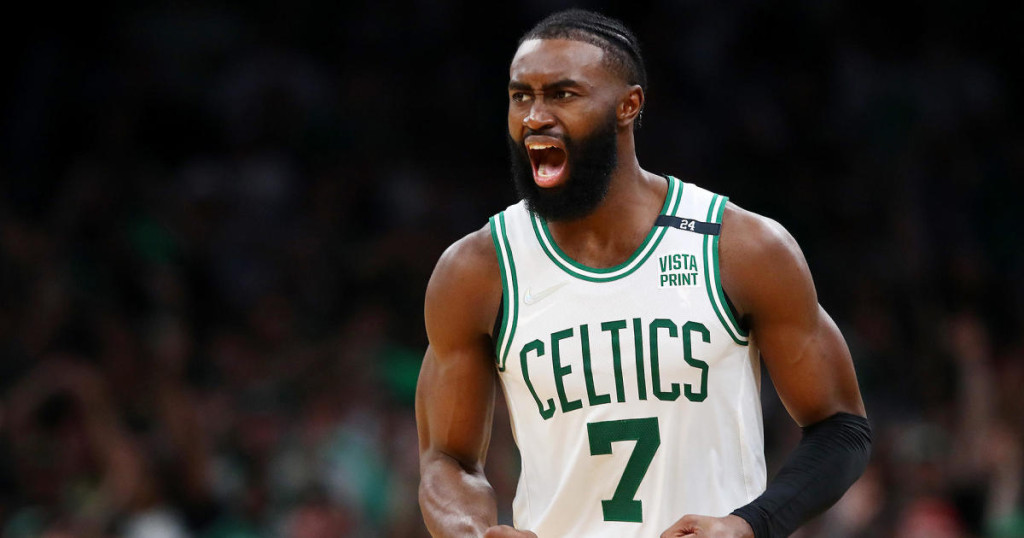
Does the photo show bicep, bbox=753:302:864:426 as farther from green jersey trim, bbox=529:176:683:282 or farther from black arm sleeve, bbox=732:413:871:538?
green jersey trim, bbox=529:176:683:282

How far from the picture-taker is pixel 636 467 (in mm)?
3729

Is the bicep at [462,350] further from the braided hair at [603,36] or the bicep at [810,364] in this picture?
the bicep at [810,364]

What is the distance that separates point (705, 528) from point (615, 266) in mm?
809

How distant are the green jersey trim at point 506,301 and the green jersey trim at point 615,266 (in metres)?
0.10

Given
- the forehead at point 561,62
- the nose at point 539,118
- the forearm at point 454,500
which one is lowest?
the forearm at point 454,500

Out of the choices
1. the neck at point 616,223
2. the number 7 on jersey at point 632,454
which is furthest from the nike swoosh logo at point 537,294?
the number 7 on jersey at point 632,454

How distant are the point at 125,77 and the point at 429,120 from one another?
216 centimetres

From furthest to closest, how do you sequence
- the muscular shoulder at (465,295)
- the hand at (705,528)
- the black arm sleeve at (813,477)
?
the muscular shoulder at (465,295) < the black arm sleeve at (813,477) < the hand at (705,528)

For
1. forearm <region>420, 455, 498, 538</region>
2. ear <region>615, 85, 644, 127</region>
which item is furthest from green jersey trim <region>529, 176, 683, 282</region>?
forearm <region>420, 455, 498, 538</region>

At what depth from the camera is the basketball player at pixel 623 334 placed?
3.71m

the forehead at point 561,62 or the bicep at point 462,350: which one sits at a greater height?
the forehead at point 561,62

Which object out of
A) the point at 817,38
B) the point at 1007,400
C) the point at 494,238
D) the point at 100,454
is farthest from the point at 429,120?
the point at 494,238

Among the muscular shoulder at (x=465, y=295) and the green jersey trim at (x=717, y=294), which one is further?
the muscular shoulder at (x=465, y=295)

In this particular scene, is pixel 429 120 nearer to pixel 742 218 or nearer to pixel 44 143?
pixel 44 143
